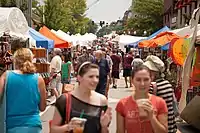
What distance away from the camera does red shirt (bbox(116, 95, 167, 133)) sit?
13.1ft

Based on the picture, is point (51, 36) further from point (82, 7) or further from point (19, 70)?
point (82, 7)

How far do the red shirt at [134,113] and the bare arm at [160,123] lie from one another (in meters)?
0.05

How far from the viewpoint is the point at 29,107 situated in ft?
17.0

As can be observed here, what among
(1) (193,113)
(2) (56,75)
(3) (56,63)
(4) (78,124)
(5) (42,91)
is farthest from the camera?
(3) (56,63)

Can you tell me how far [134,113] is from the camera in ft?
13.1

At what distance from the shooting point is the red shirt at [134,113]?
400 cm

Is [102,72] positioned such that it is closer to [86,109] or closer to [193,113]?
[193,113]

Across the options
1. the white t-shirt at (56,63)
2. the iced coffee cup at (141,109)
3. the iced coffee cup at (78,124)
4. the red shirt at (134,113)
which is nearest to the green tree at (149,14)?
the white t-shirt at (56,63)

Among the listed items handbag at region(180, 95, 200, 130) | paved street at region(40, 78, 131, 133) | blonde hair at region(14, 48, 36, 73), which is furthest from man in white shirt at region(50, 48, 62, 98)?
blonde hair at region(14, 48, 36, 73)

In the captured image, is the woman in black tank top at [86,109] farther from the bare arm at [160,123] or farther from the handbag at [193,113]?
the handbag at [193,113]

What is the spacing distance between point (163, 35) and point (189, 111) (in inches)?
390

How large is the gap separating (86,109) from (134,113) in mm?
416

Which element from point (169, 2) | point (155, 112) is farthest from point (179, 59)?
point (169, 2)

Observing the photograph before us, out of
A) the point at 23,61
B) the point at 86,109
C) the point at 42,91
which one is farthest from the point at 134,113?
the point at 23,61
